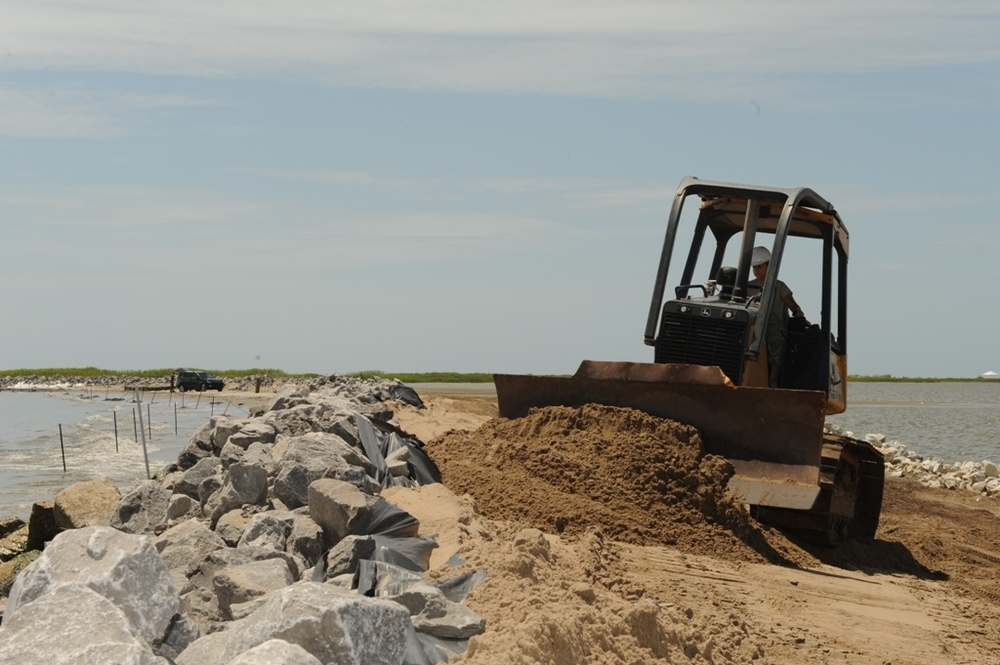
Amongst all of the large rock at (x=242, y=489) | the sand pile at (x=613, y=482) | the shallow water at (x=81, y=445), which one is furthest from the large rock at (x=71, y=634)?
the shallow water at (x=81, y=445)

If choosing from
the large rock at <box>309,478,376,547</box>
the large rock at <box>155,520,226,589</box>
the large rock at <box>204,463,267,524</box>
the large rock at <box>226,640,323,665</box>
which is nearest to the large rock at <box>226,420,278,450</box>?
the large rock at <box>204,463,267,524</box>

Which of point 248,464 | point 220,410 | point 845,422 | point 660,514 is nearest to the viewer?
point 248,464

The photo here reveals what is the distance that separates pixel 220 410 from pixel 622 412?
3296 cm

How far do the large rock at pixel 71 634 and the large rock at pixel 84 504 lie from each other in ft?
21.5

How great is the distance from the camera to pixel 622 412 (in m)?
9.14

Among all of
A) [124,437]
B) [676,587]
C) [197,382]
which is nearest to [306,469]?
[676,587]

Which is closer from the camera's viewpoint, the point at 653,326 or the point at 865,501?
the point at 653,326

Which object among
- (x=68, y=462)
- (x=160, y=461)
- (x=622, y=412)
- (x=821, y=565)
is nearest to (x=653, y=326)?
(x=622, y=412)

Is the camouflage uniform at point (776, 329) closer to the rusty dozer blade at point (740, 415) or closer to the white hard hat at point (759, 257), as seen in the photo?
the white hard hat at point (759, 257)

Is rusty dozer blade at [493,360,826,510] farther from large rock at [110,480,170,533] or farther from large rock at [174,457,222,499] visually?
large rock at [110,480,170,533]

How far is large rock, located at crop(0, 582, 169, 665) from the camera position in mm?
3742

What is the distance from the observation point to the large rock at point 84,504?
10.5m

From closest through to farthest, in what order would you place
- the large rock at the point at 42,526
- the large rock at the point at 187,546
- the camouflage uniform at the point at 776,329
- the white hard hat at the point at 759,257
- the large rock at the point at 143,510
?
the large rock at the point at 187,546 → the large rock at the point at 143,510 → the white hard hat at the point at 759,257 → the camouflage uniform at the point at 776,329 → the large rock at the point at 42,526

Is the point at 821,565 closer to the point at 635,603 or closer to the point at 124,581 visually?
the point at 635,603
